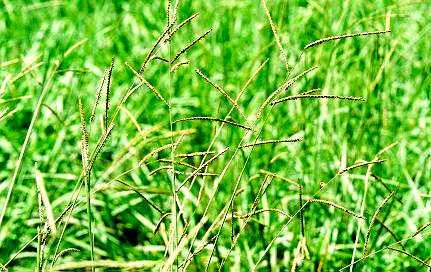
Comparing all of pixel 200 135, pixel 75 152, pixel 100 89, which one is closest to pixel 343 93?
pixel 200 135

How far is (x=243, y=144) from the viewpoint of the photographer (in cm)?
154

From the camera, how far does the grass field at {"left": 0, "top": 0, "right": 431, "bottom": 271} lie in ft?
6.23

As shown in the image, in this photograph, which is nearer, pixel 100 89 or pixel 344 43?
pixel 100 89

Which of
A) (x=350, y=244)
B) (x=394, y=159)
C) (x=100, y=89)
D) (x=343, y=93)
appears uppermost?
(x=100, y=89)

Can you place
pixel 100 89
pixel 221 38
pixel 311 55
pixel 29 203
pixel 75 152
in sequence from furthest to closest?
pixel 221 38
pixel 311 55
pixel 75 152
pixel 29 203
pixel 100 89

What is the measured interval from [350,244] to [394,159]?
383mm

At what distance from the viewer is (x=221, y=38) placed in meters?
2.89

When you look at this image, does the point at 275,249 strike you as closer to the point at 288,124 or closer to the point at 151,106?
the point at 288,124

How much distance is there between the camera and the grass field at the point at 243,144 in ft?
6.23

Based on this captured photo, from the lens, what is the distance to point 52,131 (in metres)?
2.51

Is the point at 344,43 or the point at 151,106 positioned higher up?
the point at 344,43

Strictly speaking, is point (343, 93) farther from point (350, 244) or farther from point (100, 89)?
point (100, 89)

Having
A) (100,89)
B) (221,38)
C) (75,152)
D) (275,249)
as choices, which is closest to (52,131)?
(75,152)

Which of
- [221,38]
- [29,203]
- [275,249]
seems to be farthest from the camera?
[221,38]
